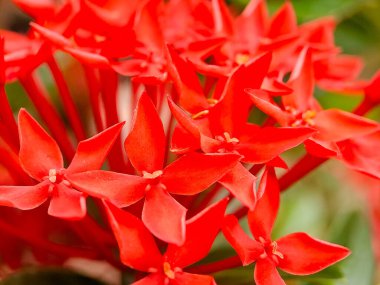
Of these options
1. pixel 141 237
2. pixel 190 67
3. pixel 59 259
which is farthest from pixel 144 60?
pixel 59 259

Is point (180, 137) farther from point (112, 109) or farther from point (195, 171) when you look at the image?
point (112, 109)

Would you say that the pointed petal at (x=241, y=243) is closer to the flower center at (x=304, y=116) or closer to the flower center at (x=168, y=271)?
the flower center at (x=168, y=271)

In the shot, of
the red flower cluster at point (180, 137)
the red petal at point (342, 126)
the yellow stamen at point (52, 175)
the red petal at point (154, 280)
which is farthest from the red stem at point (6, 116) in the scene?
the red petal at point (342, 126)

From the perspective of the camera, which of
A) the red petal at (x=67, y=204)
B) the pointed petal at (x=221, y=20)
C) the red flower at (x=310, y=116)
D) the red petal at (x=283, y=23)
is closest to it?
the red petal at (x=67, y=204)

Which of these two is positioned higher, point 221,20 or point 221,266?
point 221,20

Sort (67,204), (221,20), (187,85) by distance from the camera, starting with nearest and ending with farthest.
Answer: (67,204) → (187,85) → (221,20)

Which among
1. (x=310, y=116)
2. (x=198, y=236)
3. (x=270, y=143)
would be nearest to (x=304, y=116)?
(x=310, y=116)
